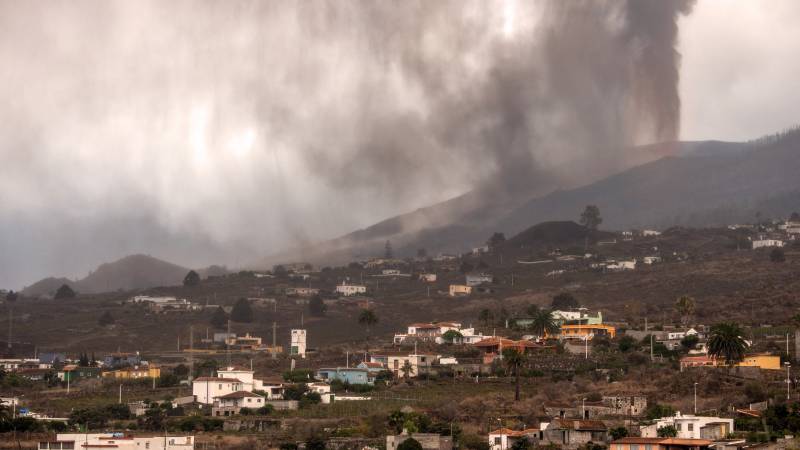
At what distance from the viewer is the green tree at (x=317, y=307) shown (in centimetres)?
16638

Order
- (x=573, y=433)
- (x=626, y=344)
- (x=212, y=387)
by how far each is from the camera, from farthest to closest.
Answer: (x=626, y=344), (x=212, y=387), (x=573, y=433)

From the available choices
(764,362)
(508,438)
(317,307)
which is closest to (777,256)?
(317,307)

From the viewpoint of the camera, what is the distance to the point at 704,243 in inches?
7864

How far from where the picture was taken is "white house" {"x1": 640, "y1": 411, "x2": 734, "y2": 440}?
73.7m

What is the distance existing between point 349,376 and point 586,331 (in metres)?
26.8

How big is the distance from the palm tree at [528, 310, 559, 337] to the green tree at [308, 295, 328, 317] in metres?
46.4

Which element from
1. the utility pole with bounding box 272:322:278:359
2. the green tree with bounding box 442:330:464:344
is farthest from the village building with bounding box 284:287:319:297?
the green tree with bounding box 442:330:464:344

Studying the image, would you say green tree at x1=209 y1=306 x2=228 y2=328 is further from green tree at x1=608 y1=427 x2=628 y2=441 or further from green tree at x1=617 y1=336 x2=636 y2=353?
green tree at x1=608 y1=427 x2=628 y2=441

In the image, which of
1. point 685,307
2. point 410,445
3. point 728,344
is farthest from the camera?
point 685,307

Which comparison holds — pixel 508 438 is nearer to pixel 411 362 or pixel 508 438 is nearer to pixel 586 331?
pixel 411 362

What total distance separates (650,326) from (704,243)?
7621 centimetres

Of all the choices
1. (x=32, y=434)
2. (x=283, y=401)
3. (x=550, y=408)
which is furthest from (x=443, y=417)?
(x=32, y=434)

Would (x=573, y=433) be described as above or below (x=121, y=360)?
below

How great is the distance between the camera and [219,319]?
163 meters
